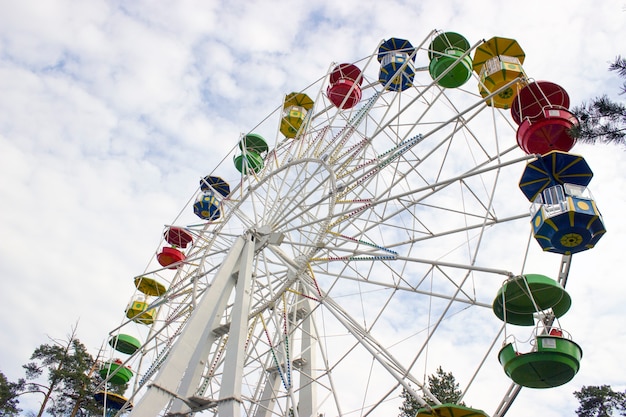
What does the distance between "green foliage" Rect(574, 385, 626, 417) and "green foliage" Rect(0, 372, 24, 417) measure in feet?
78.6

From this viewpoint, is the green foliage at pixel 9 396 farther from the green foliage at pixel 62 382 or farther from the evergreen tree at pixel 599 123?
the evergreen tree at pixel 599 123

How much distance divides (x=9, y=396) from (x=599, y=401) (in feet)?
81.8

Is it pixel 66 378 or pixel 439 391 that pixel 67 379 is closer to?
pixel 66 378

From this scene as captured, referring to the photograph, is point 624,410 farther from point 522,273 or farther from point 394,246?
point 522,273

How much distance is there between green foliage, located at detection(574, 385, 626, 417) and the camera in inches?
870

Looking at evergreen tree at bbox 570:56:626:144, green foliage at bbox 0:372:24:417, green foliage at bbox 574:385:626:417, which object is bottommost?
evergreen tree at bbox 570:56:626:144

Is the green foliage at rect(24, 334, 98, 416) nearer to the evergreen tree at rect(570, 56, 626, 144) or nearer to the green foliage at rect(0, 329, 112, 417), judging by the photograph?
the green foliage at rect(0, 329, 112, 417)

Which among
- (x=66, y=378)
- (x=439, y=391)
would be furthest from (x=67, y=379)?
(x=439, y=391)

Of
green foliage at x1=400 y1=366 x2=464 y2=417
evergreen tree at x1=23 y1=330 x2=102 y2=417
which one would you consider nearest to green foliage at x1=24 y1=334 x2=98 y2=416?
evergreen tree at x1=23 y1=330 x2=102 y2=417

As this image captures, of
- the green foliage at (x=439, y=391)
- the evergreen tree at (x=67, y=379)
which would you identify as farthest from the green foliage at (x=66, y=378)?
the green foliage at (x=439, y=391)

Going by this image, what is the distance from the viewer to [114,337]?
16.6 metres

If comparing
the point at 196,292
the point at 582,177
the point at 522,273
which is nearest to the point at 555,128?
the point at 582,177

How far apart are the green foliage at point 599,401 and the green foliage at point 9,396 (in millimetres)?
23957

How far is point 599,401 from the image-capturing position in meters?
22.8
